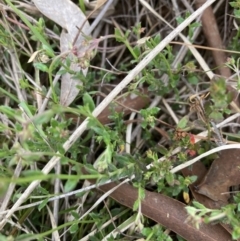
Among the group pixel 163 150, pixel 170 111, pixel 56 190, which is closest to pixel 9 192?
pixel 56 190

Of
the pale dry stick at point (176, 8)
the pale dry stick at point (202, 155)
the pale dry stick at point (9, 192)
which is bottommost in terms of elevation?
the pale dry stick at point (202, 155)

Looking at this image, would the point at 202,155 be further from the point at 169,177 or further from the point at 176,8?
the point at 176,8

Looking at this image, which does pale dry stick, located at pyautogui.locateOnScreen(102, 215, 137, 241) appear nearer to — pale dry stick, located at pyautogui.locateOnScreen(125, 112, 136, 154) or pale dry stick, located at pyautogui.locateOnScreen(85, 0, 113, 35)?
pale dry stick, located at pyautogui.locateOnScreen(125, 112, 136, 154)

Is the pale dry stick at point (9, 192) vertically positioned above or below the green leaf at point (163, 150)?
above

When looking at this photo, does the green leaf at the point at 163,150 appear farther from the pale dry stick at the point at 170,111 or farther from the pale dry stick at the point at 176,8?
the pale dry stick at the point at 176,8

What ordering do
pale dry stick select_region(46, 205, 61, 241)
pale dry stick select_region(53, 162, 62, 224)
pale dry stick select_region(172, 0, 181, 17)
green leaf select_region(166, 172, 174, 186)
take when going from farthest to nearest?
pale dry stick select_region(172, 0, 181, 17), pale dry stick select_region(53, 162, 62, 224), pale dry stick select_region(46, 205, 61, 241), green leaf select_region(166, 172, 174, 186)

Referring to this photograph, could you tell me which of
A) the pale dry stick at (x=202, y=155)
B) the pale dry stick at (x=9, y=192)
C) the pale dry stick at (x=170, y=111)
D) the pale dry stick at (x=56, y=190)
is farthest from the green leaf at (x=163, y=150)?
the pale dry stick at (x=9, y=192)

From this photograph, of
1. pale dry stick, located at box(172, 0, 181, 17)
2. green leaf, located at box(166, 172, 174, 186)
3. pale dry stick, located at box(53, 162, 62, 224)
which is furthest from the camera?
pale dry stick, located at box(172, 0, 181, 17)

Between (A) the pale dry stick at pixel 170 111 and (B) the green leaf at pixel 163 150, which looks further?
(A) the pale dry stick at pixel 170 111

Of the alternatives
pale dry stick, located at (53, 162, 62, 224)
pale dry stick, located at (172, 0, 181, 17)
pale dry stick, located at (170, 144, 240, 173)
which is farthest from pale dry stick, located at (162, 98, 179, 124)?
pale dry stick, located at (53, 162, 62, 224)

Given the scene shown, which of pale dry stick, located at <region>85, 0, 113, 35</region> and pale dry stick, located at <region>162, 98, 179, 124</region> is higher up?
pale dry stick, located at <region>85, 0, 113, 35</region>

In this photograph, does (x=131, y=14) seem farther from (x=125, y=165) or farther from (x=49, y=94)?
(x=125, y=165)
